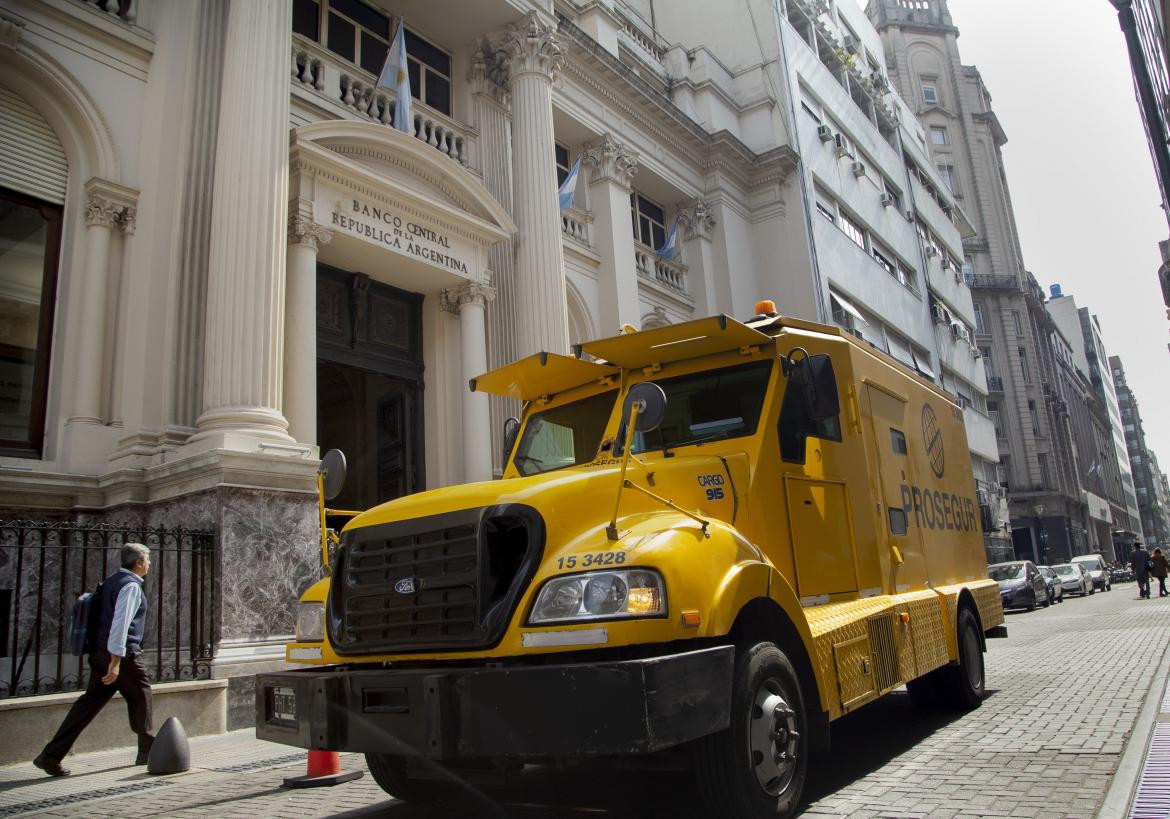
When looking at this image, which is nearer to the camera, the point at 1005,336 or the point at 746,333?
the point at 746,333

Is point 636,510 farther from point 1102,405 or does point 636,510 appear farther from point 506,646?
point 1102,405

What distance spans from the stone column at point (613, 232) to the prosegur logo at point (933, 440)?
10350 millimetres

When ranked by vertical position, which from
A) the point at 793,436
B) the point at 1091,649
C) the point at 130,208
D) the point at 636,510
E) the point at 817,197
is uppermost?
the point at 817,197

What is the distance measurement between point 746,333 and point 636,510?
4.68ft

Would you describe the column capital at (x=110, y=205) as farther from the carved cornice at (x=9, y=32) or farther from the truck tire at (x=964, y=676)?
the truck tire at (x=964, y=676)

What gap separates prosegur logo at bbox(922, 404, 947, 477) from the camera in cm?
759

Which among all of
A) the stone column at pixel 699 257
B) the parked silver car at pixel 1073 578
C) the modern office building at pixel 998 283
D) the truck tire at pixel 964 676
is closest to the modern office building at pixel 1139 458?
the modern office building at pixel 998 283

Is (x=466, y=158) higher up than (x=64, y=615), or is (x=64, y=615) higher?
(x=466, y=158)

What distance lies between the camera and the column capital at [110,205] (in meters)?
9.99

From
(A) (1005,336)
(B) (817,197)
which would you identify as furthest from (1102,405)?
(B) (817,197)

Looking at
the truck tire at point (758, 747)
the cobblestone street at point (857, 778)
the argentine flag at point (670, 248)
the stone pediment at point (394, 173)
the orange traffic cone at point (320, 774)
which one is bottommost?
the cobblestone street at point (857, 778)

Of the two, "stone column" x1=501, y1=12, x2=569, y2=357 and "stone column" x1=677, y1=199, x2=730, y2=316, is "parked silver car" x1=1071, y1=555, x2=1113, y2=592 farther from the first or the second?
"stone column" x1=501, y1=12, x2=569, y2=357

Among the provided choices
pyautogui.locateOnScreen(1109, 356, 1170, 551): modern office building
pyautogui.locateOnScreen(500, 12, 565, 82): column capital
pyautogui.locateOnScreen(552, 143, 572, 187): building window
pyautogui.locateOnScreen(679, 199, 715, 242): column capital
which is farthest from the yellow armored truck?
pyautogui.locateOnScreen(1109, 356, 1170, 551): modern office building

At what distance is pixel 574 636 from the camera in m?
3.41
